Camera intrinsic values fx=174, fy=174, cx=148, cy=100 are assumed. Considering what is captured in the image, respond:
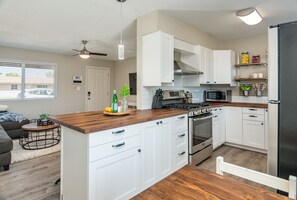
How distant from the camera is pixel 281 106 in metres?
1.73

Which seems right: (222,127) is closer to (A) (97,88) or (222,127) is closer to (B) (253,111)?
(B) (253,111)

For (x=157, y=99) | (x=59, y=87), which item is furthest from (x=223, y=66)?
(x=59, y=87)

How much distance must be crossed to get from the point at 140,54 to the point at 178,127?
1.40 meters

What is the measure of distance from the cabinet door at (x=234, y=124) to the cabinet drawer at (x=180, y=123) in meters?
1.67

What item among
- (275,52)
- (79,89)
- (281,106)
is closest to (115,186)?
(281,106)

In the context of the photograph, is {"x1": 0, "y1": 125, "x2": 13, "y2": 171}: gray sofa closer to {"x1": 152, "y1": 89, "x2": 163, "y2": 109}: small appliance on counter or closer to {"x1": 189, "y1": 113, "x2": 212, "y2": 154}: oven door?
{"x1": 152, "y1": 89, "x2": 163, "y2": 109}: small appliance on counter

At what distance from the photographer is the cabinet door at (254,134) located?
3447 mm

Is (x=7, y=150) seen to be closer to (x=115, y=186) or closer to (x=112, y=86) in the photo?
(x=115, y=186)

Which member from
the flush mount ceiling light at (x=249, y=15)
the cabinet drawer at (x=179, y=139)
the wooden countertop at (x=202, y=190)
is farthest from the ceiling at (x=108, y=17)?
the wooden countertop at (x=202, y=190)

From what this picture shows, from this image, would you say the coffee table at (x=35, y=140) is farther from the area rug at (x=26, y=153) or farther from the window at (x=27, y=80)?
the window at (x=27, y=80)

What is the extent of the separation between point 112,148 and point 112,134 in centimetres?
13

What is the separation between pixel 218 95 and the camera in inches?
174

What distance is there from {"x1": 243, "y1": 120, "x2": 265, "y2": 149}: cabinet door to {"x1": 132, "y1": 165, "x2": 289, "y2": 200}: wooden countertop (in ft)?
10.4

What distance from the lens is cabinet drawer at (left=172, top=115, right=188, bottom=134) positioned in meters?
2.49
